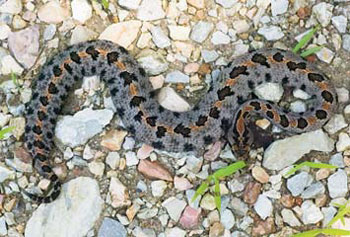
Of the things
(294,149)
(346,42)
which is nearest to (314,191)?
(294,149)

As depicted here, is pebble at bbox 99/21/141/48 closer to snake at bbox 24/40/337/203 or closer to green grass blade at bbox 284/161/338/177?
snake at bbox 24/40/337/203

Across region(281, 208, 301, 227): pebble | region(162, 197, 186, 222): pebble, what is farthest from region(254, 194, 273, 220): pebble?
region(162, 197, 186, 222): pebble

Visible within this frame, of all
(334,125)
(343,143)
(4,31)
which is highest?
(4,31)

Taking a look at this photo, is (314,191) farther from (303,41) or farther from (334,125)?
(303,41)

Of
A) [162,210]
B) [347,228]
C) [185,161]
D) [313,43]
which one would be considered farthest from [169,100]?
[347,228]

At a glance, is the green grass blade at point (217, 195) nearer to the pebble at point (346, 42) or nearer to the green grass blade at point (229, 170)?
the green grass blade at point (229, 170)
